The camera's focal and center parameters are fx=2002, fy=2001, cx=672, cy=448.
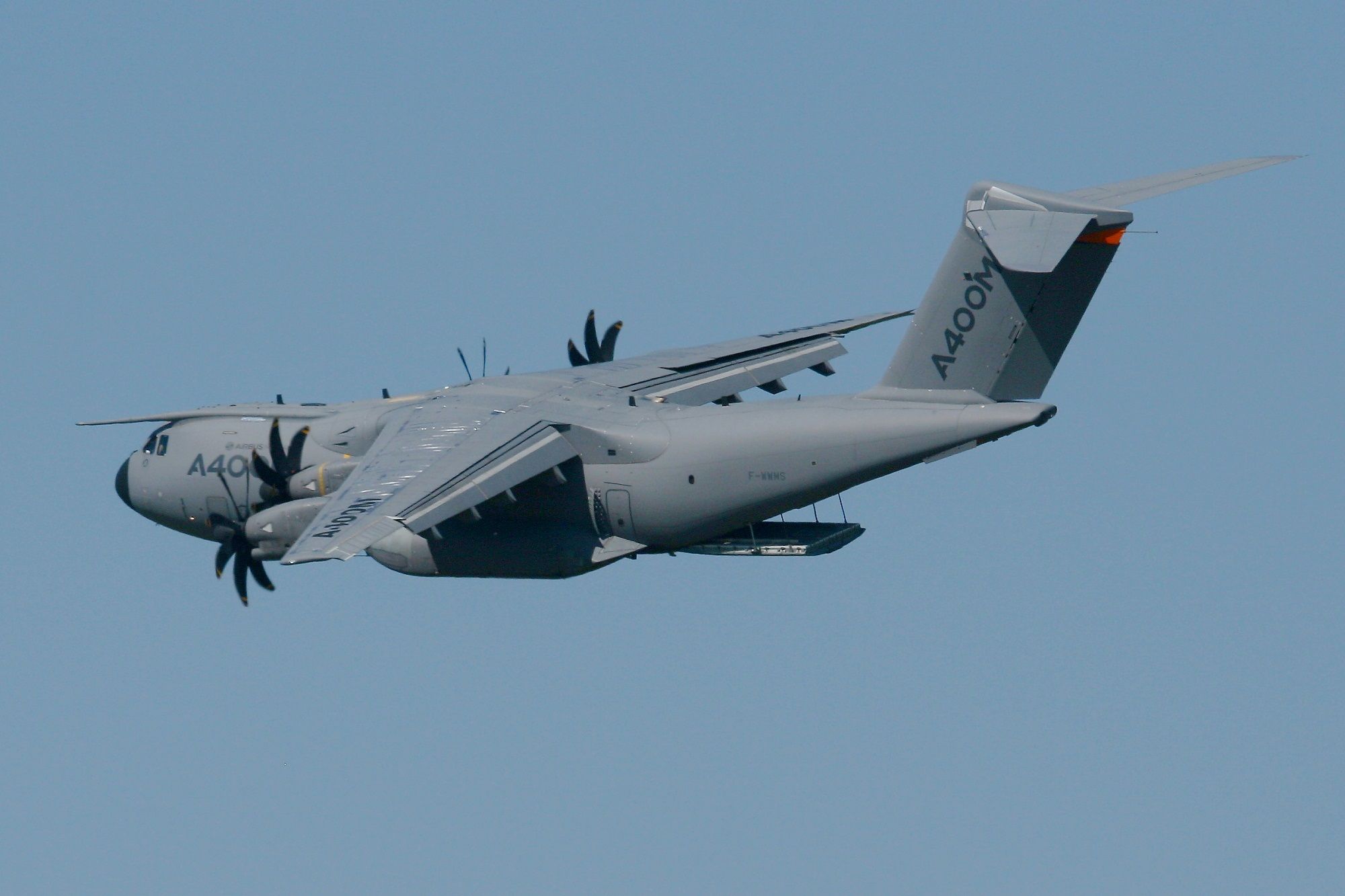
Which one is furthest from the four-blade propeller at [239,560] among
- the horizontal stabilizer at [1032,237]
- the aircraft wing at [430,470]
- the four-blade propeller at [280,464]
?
the horizontal stabilizer at [1032,237]

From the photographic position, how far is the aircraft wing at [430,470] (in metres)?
23.2

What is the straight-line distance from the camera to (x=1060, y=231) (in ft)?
75.4

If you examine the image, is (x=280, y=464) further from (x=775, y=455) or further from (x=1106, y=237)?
(x=1106, y=237)

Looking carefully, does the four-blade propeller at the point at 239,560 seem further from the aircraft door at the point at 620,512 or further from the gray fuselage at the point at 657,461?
the aircraft door at the point at 620,512

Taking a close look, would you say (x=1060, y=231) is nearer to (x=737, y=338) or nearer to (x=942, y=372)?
(x=942, y=372)

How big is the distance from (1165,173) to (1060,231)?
214cm

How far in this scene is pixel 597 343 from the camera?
32.0m

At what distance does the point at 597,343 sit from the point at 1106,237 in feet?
35.0

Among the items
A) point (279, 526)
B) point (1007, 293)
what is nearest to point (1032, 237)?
point (1007, 293)

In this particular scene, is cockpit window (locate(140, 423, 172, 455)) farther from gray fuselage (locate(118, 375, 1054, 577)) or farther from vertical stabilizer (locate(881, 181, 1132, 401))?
vertical stabilizer (locate(881, 181, 1132, 401))

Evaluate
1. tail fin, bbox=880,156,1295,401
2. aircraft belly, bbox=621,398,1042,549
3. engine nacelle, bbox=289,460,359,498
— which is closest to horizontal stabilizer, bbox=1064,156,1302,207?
tail fin, bbox=880,156,1295,401

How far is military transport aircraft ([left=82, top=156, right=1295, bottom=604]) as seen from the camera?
2378 cm

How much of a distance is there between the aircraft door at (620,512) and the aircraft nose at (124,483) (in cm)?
877

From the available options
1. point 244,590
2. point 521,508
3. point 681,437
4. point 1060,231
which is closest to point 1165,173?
point 1060,231
